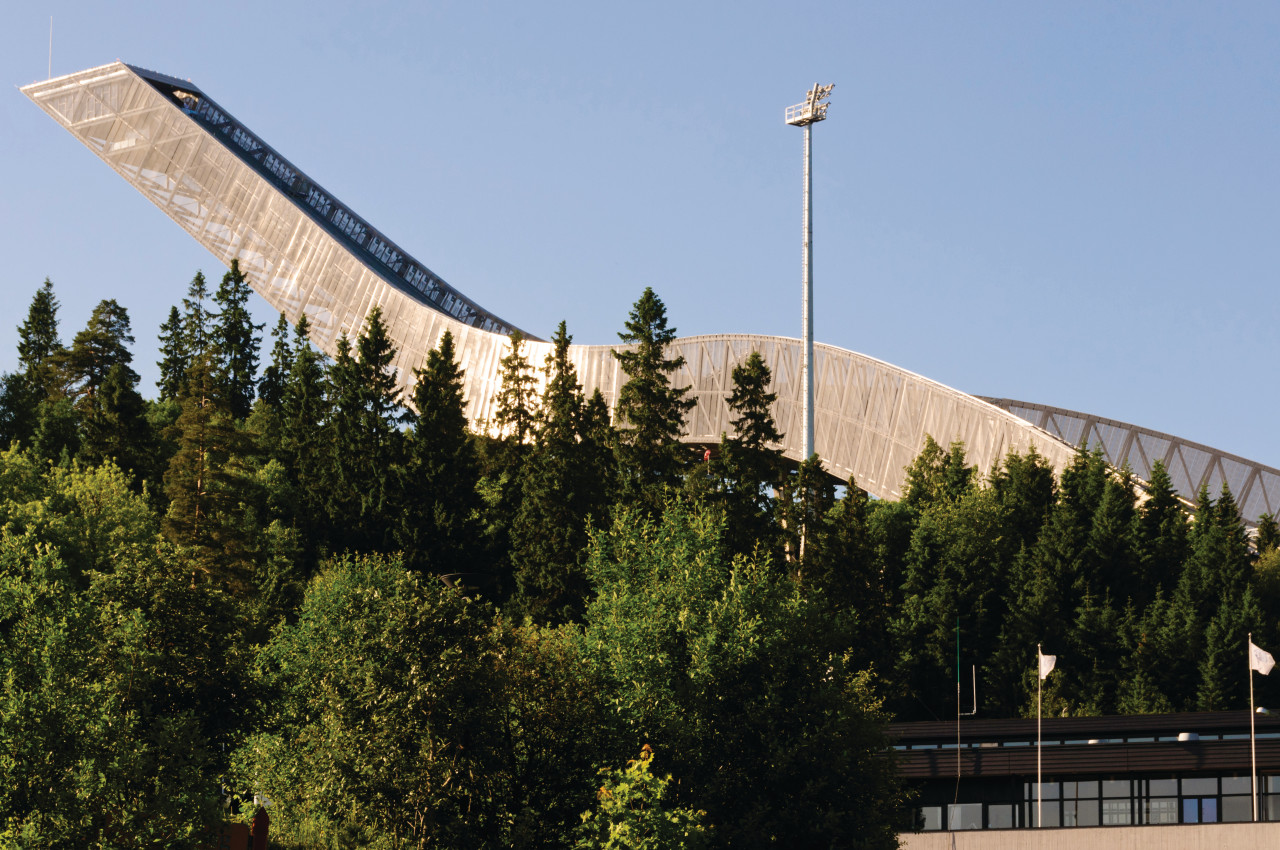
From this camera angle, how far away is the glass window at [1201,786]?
1714 inches

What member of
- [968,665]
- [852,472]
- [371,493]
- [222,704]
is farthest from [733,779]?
[852,472]

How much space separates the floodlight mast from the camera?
65688mm

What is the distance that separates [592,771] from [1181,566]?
37.6 m

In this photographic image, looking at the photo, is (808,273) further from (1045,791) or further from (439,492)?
(1045,791)

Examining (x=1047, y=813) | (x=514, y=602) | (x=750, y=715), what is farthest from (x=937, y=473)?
(x=750, y=715)

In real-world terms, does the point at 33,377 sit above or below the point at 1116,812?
above

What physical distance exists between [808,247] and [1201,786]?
30.9 metres

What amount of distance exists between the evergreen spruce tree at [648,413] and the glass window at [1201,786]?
23008 millimetres

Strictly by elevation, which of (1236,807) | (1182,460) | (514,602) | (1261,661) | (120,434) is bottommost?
(1236,807)

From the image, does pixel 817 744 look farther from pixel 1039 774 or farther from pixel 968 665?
pixel 968 665

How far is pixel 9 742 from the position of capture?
29188 millimetres

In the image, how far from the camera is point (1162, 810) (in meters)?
43.5

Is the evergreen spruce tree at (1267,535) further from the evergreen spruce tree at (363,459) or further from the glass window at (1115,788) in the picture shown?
the evergreen spruce tree at (363,459)

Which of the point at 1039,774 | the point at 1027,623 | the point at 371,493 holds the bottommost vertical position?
the point at 1039,774
